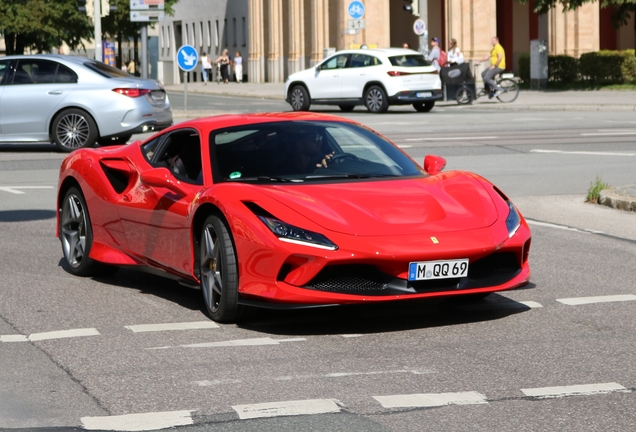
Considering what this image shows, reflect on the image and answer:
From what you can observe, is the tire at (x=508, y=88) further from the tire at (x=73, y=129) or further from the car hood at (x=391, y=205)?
the car hood at (x=391, y=205)

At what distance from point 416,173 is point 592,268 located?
6.17 ft

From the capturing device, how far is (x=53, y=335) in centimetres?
707

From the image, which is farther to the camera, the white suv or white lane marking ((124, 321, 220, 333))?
the white suv

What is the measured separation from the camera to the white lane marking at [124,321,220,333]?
7.23 meters

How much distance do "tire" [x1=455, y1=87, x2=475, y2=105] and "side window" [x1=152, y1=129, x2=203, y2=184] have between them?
26727mm

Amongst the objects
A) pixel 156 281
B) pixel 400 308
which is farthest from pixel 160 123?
pixel 400 308

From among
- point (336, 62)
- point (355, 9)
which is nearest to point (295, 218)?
point (336, 62)

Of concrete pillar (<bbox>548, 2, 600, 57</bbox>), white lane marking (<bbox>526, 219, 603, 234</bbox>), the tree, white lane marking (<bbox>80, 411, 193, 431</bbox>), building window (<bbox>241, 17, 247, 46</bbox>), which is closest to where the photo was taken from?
white lane marking (<bbox>80, 411, 193, 431</bbox>)

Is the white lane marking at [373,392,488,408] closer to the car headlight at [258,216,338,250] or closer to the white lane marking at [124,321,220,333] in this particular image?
the car headlight at [258,216,338,250]

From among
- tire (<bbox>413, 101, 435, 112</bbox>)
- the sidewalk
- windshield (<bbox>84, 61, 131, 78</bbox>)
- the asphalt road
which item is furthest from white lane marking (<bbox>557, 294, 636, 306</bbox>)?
tire (<bbox>413, 101, 435, 112</bbox>)

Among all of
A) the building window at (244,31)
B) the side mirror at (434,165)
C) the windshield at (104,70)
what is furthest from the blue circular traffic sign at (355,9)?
the building window at (244,31)

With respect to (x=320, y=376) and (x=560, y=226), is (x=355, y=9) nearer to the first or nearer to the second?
(x=560, y=226)

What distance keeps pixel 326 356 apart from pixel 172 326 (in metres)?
1.25

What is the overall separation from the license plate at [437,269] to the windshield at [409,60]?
2585 cm
